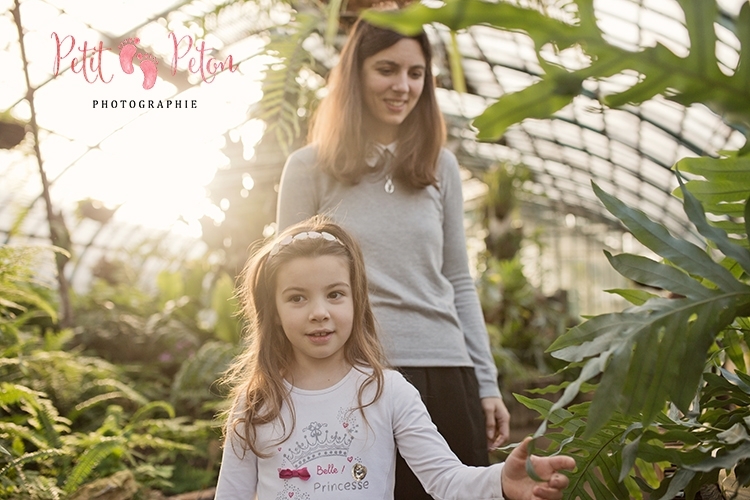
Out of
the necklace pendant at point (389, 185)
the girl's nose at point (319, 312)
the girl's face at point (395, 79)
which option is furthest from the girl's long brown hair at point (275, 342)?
the girl's face at point (395, 79)

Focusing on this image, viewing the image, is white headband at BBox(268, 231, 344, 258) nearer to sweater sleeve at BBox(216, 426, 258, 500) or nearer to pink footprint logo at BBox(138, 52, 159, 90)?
sweater sleeve at BBox(216, 426, 258, 500)

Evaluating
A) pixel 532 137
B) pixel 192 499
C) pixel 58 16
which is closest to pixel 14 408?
pixel 192 499

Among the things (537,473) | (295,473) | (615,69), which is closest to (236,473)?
(295,473)

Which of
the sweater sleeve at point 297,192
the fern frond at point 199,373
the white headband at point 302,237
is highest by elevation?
the sweater sleeve at point 297,192

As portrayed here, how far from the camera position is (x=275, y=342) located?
1421 millimetres

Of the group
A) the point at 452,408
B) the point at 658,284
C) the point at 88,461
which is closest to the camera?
the point at 658,284

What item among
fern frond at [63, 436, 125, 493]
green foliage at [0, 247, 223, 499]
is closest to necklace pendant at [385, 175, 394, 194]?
green foliage at [0, 247, 223, 499]

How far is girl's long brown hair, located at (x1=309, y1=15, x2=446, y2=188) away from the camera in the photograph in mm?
1625

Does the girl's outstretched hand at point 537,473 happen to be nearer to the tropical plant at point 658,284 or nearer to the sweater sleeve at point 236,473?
the tropical plant at point 658,284

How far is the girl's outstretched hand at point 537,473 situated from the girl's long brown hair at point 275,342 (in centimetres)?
40

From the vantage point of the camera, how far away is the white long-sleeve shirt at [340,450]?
1224mm

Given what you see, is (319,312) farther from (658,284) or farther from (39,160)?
(39,160)

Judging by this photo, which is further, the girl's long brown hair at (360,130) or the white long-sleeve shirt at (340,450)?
the girl's long brown hair at (360,130)

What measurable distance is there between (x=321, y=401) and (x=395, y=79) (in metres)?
0.77
